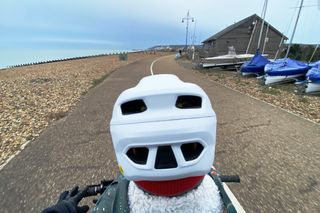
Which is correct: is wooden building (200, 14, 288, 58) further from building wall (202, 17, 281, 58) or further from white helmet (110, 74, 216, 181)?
white helmet (110, 74, 216, 181)

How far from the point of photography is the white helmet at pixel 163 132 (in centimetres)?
99

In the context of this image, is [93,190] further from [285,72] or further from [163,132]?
[285,72]

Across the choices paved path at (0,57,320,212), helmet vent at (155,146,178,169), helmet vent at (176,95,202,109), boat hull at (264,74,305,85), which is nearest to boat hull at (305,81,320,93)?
boat hull at (264,74,305,85)

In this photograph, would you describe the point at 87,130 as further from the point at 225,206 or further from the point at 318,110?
the point at 318,110

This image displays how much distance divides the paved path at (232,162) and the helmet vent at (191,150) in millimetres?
2280

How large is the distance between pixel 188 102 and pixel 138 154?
0.37 m

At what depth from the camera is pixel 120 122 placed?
41.1 inches

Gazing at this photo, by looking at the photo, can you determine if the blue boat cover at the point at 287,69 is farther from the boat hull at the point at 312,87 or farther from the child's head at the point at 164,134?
the child's head at the point at 164,134

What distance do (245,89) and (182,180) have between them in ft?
35.7

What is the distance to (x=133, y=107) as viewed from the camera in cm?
108

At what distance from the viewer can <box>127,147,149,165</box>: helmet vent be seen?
3.50 feet

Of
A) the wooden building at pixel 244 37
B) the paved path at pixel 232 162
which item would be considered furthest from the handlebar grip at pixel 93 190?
the wooden building at pixel 244 37

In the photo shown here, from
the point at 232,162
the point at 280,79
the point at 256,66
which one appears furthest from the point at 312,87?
the point at 232,162

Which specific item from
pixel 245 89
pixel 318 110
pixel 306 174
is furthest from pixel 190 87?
pixel 245 89
